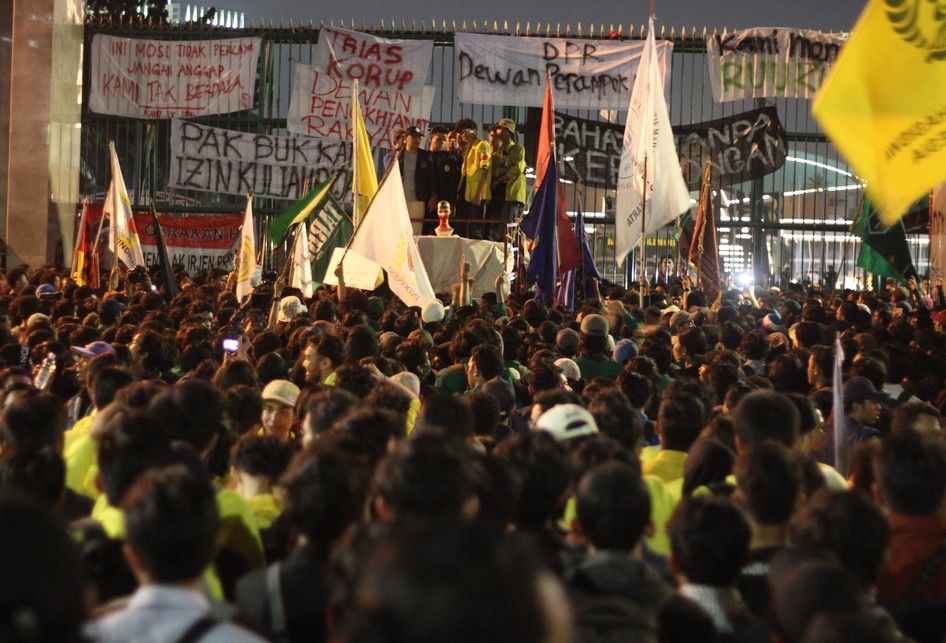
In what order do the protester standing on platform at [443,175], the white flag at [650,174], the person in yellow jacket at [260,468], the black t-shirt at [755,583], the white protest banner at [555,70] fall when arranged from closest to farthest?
the black t-shirt at [755,583], the person in yellow jacket at [260,468], the white flag at [650,174], the protester standing on platform at [443,175], the white protest banner at [555,70]

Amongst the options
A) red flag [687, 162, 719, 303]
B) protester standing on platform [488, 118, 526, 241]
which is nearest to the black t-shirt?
red flag [687, 162, 719, 303]

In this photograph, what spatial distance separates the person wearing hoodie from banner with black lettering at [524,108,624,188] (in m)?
17.2

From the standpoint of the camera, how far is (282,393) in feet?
21.7

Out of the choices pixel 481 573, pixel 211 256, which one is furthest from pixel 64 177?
pixel 481 573

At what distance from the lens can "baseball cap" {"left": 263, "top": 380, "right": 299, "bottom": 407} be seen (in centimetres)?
654

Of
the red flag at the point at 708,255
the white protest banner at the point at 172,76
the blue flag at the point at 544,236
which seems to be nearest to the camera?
the blue flag at the point at 544,236

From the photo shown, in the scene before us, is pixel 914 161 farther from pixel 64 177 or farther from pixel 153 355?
pixel 64 177

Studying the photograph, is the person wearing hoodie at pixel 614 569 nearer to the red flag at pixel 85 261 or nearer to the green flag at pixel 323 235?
the green flag at pixel 323 235

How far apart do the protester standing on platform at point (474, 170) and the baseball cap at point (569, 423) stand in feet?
34.7

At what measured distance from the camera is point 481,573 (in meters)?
1.96

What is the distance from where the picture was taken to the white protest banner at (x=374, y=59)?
21000 millimetres

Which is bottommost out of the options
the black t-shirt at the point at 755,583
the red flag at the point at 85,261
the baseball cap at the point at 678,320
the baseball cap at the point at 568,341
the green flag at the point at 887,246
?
the black t-shirt at the point at 755,583

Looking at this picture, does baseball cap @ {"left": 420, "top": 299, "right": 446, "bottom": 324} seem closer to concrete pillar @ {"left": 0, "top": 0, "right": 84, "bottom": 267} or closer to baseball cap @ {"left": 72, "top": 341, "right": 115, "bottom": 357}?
baseball cap @ {"left": 72, "top": 341, "right": 115, "bottom": 357}

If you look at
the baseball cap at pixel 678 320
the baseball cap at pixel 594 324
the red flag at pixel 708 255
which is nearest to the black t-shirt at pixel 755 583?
the baseball cap at pixel 594 324
